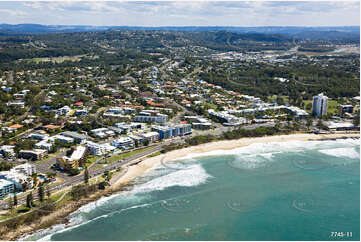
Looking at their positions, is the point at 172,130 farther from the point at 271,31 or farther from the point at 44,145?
the point at 271,31

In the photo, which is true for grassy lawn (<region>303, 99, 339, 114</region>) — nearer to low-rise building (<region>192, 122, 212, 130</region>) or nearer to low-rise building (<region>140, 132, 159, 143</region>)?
low-rise building (<region>192, 122, 212, 130</region>)

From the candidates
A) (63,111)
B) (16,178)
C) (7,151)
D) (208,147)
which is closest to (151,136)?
(208,147)

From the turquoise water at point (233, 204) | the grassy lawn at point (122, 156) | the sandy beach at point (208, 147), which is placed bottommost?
the turquoise water at point (233, 204)

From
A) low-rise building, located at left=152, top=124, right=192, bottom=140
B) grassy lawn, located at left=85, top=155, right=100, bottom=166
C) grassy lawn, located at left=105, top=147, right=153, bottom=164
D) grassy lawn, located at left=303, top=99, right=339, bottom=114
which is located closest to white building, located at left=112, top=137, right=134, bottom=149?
grassy lawn, located at left=105, top=147, right=153, bottom=164

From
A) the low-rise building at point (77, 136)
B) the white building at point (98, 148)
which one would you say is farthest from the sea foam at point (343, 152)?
the low-rise building at point (77, 136)

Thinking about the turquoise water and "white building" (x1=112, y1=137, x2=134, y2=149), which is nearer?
the turquoise water

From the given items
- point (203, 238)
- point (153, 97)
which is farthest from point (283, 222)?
point (153, 97)

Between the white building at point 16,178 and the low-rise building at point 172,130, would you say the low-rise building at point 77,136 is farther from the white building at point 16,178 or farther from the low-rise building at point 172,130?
the white building at point 16,178
